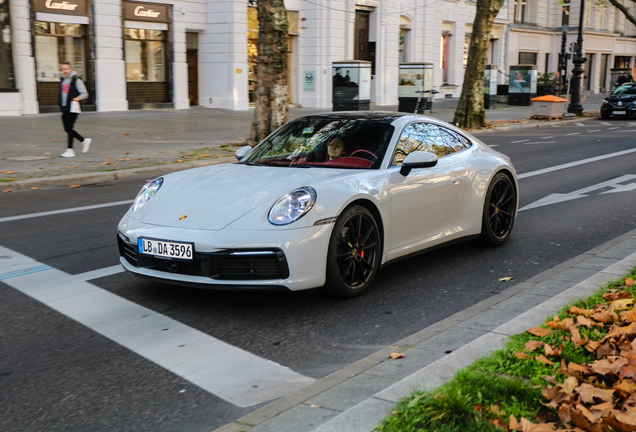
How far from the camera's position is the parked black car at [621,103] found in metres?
29.2

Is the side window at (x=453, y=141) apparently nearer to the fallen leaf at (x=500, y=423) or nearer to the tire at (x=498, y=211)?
the tire at (x=498, y=211)

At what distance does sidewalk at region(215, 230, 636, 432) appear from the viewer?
3.08 meters

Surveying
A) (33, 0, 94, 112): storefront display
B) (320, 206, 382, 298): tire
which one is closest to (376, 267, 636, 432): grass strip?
(320, 206, 382, 298): tire

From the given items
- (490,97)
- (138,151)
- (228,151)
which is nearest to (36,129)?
(138,151)

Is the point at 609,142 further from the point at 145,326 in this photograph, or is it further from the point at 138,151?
the point at 145,326

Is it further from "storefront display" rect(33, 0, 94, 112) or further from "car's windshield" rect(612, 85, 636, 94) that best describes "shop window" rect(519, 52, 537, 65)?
"storefront display" rect(33, 0, 94, 112)

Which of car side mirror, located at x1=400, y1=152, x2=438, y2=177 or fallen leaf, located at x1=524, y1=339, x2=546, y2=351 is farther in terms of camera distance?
car side mirror, located at x1=400, y1=152, x2=438, y2=177

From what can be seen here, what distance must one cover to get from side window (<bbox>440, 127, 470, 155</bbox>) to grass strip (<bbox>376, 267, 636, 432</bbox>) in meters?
2.80

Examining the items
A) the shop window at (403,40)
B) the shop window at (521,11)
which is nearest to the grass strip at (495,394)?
the shop window at (403,40)

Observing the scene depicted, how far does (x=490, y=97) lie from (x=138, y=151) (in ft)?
74.4

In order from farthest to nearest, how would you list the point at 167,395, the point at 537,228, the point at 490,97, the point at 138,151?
the point at 490,97, the point at 138,151, the point at 537,228, the point at 167,395

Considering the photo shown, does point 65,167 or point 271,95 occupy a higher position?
point 271,95

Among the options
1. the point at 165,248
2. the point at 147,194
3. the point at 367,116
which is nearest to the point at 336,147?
the point at 367,116

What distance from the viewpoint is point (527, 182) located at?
11.6 metres
